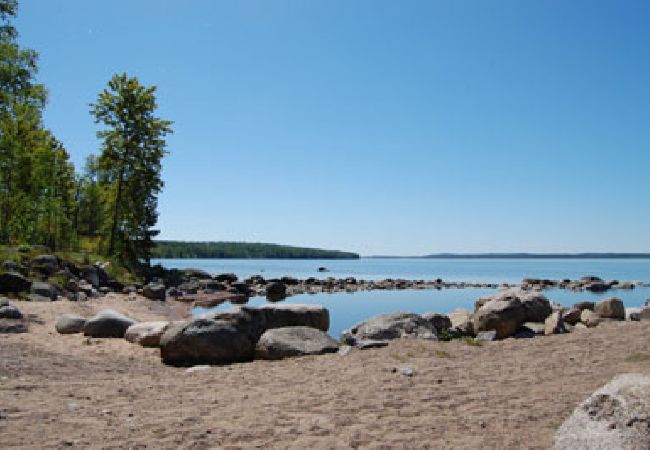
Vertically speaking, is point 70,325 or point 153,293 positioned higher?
point 70,325

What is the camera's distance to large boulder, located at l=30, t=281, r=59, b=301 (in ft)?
62.5

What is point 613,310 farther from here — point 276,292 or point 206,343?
A: point 276,292

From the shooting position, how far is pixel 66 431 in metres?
5.92

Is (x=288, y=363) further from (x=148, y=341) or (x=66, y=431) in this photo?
(x=66, y=431)

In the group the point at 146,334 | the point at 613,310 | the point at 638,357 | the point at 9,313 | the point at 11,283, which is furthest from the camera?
the point at 11,283

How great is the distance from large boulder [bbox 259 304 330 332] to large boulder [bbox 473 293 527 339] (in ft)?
14.9

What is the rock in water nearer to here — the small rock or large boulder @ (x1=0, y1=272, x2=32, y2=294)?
the small rock

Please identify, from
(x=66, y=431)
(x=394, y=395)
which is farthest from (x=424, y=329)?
(x=66, y=431)

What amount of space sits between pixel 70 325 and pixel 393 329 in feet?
26.9

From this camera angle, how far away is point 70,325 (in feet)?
44.9

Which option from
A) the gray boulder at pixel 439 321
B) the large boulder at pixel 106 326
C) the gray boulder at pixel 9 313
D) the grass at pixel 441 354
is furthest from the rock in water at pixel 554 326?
the gray boulder at pixel 9 313

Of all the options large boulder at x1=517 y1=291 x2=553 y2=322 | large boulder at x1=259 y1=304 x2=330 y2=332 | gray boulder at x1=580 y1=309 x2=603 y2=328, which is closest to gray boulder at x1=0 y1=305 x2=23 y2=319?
large boulder at x1=259 y1=304 x2=330 y2=332

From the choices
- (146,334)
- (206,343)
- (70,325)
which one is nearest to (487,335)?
(206,343)

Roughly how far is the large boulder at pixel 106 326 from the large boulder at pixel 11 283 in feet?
20.2
